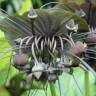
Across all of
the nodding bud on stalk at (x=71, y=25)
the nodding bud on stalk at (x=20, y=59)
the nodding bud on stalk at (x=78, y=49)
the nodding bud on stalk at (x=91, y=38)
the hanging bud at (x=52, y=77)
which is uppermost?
the nodding bud on stalk at (x=71, y=25)

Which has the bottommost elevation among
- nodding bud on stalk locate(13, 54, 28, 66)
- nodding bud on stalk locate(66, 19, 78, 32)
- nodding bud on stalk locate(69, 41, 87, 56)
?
nodding bud on stalk locate(13, 54, 28, 66)

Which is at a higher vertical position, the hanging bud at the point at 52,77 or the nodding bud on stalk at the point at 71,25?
the nodding bud on stalk at the point at 71,25

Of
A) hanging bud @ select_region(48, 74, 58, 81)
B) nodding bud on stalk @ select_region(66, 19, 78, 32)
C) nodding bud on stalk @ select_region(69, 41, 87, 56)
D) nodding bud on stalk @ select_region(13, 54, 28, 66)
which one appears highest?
nodding bud on stalk @ select_region(66, 19, 78, 32)

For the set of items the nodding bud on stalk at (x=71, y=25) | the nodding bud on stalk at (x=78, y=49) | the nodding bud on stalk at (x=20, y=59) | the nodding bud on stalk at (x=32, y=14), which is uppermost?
the nodding bud on stalk at (x=32, y=14)

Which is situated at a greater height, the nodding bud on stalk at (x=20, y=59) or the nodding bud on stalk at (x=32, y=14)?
the nodding bud on stalk at (x=32, y=14)

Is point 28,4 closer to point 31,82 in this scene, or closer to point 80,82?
point 80,82

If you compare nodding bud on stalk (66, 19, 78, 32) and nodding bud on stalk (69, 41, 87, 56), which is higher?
nodding bud on stalk (66, 19, 78, 32)

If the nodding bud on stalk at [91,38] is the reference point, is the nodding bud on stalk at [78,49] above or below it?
below

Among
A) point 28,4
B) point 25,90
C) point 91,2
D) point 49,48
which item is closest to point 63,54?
point 49,48
